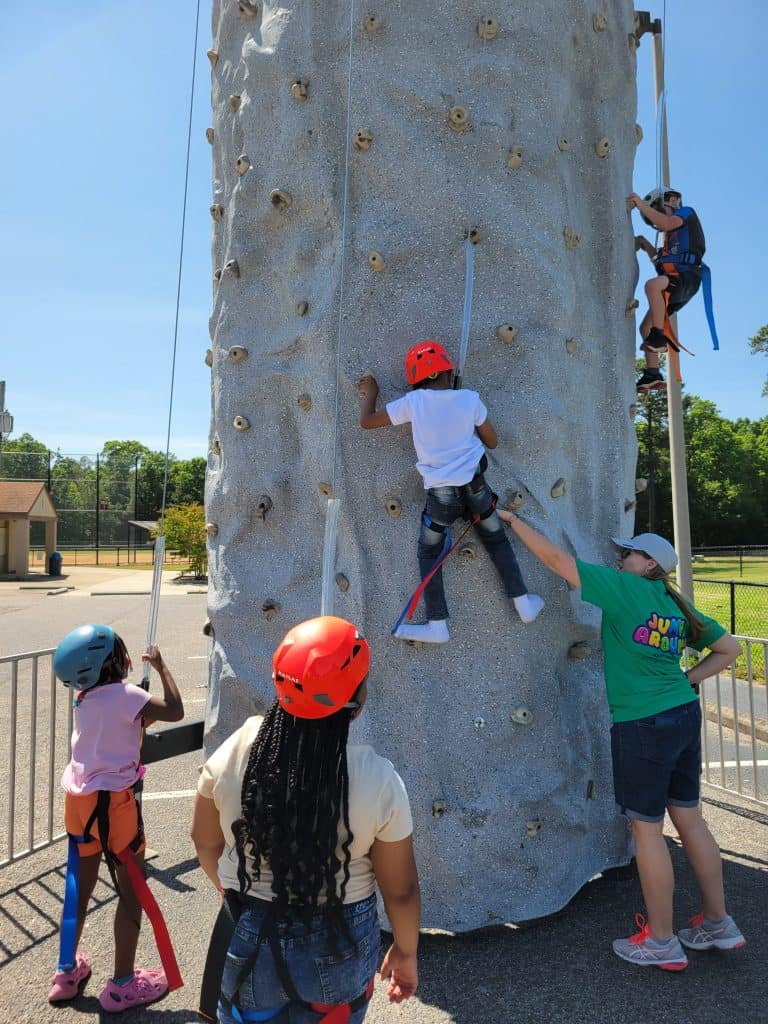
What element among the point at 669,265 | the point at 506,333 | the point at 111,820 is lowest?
the point at 111,820

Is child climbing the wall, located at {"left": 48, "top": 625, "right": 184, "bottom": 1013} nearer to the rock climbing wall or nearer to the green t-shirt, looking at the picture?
the rock climbing wall

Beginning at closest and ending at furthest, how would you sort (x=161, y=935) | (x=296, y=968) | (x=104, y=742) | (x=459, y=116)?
(x=296, y=968) → (x=161, y=935) → (x=104, y=742) → (x=459, y=116)

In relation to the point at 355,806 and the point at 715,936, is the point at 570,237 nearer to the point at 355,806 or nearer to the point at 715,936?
the point at 355,806

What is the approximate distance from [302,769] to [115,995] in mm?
2098

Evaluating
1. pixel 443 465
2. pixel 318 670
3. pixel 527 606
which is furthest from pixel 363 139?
pixel 318 670

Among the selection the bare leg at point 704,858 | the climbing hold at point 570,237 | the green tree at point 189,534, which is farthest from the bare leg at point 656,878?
the green tree at point 189,534

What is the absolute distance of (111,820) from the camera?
329 cm

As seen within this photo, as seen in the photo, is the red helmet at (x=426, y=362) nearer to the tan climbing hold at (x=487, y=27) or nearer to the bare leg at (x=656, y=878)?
the tan climbing hold at (x=487, y=27)

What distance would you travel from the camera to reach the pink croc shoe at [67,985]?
3.34 m

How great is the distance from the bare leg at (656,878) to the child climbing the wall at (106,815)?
214 centimetres

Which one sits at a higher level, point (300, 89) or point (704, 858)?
point (300, 89)

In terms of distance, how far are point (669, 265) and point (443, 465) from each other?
265cm

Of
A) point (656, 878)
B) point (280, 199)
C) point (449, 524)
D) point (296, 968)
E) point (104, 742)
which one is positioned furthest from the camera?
point (280, 199)

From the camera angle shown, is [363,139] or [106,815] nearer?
[106,815]
